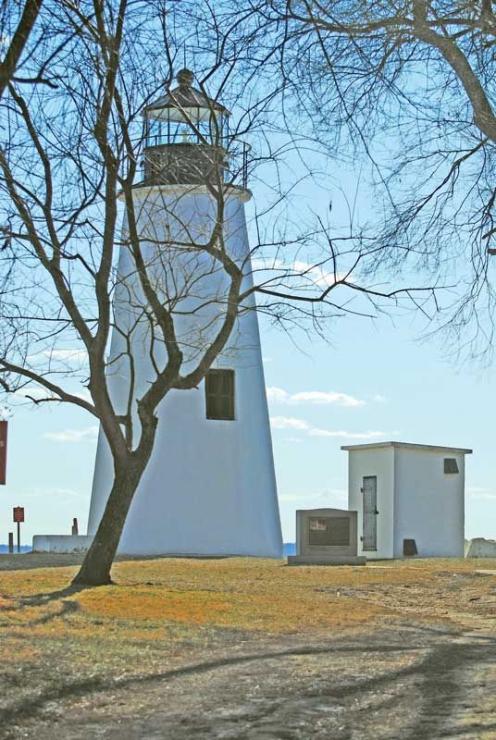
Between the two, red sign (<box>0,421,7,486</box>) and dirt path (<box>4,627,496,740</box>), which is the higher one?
red sign (<box>0,421,7,486</box>)

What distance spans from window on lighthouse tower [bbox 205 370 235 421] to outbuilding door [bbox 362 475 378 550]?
552 cm

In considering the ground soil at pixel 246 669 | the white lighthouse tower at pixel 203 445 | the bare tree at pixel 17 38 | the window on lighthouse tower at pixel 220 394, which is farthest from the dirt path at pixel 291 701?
the window on lighthouse tower at pixel 220 394

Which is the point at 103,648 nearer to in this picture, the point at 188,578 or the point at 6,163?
the point at 6,163

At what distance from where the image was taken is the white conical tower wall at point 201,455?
26.4 meters

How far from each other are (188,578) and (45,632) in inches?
301

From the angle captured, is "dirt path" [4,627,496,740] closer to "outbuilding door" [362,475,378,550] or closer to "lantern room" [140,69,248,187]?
"lantern room" [140,69,248,187]

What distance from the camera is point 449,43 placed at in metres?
11.7

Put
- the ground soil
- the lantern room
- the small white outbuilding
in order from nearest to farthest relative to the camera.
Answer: the ground soil
the lantern room
the small white outbuilding

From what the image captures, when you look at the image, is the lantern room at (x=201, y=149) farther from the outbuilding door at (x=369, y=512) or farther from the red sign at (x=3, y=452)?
the outbuilding door at (x=369, y=512)

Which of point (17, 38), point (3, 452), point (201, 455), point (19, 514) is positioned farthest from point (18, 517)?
point (17, 38)

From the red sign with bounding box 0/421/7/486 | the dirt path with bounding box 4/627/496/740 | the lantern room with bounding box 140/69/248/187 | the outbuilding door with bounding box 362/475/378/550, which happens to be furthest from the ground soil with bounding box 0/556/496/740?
the outbuilding door with bounding box 362/475/378/550

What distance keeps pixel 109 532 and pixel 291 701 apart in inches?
328

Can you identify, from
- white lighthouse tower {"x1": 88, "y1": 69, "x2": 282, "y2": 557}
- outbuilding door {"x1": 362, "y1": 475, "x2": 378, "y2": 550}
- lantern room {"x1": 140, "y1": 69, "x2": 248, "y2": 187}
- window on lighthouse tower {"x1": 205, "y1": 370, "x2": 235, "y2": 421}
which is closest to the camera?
lantern room {"x1": 140, "y1": 69, "x2": 248, "y2": 187}

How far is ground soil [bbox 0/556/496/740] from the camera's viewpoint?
273 inches
